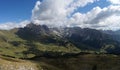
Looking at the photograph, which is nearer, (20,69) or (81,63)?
(20,69)

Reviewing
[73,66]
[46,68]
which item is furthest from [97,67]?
[46,68]

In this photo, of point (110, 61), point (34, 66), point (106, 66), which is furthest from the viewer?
point (110, 61)

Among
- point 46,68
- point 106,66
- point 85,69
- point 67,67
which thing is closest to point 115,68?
point 106,66

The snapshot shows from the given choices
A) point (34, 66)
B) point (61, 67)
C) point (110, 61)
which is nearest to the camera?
point (34, 66)

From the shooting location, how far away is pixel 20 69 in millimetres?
126188

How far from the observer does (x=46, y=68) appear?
143750 mm

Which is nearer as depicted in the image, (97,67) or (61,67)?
(61,67)

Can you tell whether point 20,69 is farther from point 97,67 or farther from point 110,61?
point 110,61

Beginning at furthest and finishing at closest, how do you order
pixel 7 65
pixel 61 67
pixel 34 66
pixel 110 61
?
1. pixel 110 61
2. pixel 61 67
3. pixel 34 66
4. pixel 7 65

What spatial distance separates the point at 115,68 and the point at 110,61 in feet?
92.9

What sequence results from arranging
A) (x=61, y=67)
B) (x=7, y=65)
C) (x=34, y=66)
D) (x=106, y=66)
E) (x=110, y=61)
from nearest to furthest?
(x=7, y=65)
(x=34, y=66)
(x=61, y=67)
(x=106, y=66)
(x=110, y=61)

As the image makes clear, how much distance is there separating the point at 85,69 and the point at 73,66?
33.3 ft

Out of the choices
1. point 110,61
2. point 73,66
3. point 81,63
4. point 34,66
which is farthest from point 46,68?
point 110,61

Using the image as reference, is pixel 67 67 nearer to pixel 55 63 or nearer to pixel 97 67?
pixel 55 63
